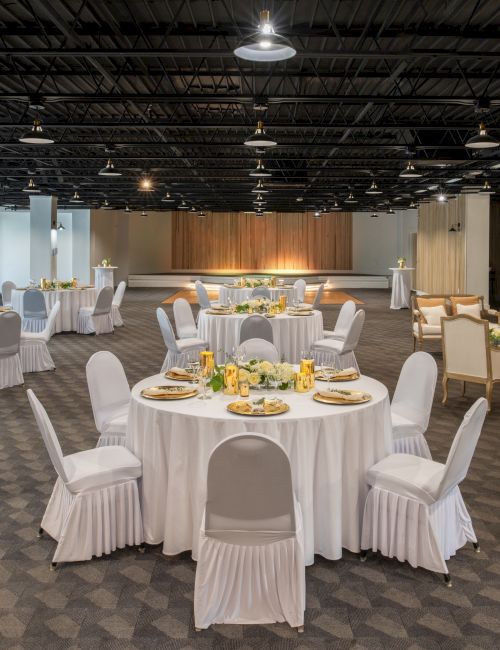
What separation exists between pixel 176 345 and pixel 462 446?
5411 millimetres

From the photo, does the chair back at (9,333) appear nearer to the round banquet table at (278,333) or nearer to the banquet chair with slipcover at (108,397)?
the round banquet table at (278,333)

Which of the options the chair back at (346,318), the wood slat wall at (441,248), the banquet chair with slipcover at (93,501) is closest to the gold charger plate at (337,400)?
the banquet chair with slipcover at (93,501)

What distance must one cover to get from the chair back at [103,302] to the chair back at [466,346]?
778 centimetres

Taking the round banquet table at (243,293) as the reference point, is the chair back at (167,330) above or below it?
below

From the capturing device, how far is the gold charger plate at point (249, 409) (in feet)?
11.3

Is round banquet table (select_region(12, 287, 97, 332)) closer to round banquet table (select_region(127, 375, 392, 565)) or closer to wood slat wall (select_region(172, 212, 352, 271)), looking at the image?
round banquet table (select_region(127, 375, 392, 565))

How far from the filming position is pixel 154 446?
3.58 m

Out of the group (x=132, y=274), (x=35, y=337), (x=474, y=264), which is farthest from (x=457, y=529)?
(x=132, y=274)

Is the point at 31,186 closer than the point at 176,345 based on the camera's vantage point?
No

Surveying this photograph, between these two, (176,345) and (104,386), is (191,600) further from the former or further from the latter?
(176,345)

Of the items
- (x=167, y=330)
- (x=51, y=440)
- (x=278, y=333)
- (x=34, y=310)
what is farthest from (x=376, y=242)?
(x=51, y=440)

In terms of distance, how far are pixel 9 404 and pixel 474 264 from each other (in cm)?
1390

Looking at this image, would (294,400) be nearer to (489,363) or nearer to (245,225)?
(489,363)

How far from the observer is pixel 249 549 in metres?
2.89
